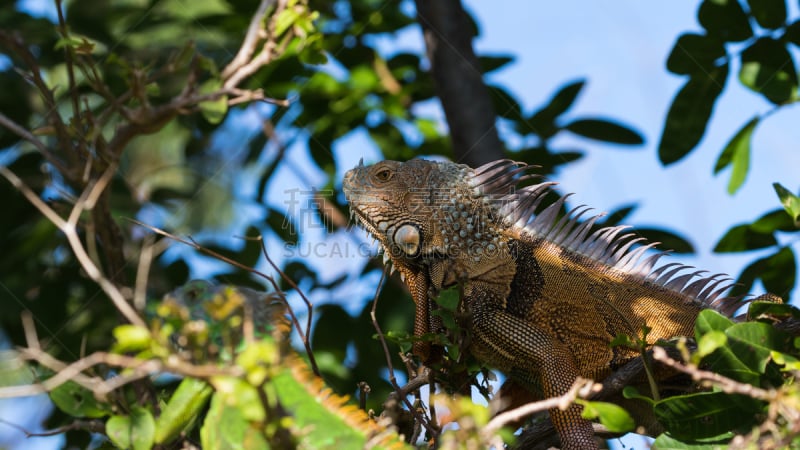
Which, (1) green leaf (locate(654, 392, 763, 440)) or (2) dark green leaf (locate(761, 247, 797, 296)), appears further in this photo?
(2) dark green leaf (locate(761, 247, 797, 296))

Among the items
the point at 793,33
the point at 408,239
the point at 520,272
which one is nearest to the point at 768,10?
the point at 793,33

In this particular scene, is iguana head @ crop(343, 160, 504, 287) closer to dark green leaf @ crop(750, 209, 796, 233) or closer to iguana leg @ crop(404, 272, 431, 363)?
iguana leg @ crop(404, 272, 431, 363)

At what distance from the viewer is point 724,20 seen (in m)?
6.27

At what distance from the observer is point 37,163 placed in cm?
763

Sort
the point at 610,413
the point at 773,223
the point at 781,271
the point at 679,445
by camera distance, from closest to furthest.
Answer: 1. the point at 610,413
2. the point at 679,445
3. the point at 773,223
4. the point at 781,271

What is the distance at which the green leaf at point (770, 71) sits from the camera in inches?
242

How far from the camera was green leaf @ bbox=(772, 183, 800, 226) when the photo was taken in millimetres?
4727

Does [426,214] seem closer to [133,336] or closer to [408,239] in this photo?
[408,239]

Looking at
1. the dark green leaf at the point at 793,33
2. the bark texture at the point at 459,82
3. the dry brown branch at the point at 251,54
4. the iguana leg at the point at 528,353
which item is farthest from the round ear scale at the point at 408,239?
the dark green leaf at the point at 793,33

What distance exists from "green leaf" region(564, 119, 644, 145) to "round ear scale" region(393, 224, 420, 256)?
2.58 m

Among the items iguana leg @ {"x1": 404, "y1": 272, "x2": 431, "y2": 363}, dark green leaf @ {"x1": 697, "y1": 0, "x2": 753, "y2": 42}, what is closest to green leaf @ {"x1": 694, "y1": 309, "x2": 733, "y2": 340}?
iguana leg @ {"x1": 404, "y1": 272, "x2": 431, "y2": 363}

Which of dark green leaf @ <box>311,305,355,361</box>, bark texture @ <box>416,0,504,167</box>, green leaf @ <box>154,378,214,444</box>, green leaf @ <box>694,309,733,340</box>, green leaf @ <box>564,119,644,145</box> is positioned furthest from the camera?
green leaf @ <box>564,119,644,145</box>

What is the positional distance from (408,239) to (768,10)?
9.66 ft

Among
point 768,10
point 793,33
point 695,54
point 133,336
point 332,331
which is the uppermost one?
point 768,10
